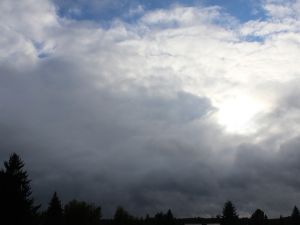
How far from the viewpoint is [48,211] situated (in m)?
92.1

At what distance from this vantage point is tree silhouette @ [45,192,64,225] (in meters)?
90.7

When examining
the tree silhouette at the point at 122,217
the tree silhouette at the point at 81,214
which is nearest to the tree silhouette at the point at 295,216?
the tree silhouette at the point at 122,217

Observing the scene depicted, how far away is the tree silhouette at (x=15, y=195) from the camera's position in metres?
45.6

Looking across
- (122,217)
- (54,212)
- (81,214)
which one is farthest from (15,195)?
(122,217)

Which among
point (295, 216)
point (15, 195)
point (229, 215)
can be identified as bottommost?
point (15, 195)

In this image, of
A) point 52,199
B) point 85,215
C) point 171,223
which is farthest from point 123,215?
point 52,199

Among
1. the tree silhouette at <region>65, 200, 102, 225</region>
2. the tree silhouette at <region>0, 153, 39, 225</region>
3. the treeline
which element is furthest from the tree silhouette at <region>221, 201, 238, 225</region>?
the tree silhouette at <region>0, 153, 39, 225</region>

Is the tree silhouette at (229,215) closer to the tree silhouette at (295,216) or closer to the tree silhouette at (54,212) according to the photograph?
the tree silhouette at (295,216)

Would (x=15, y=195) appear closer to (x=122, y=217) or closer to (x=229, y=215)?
(x=229, y=215)

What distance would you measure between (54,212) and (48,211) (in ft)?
3.49

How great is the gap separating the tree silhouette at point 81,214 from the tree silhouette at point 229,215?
27.3 metres

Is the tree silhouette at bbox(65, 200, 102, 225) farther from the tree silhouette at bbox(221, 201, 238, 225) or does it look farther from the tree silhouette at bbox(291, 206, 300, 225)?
the tree silhouette at bbox(291, 206, 300, 225)

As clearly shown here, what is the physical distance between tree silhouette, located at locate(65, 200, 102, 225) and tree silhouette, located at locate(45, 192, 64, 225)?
65.4 ft

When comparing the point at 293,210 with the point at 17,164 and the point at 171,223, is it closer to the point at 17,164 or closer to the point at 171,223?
the point at 171,223
